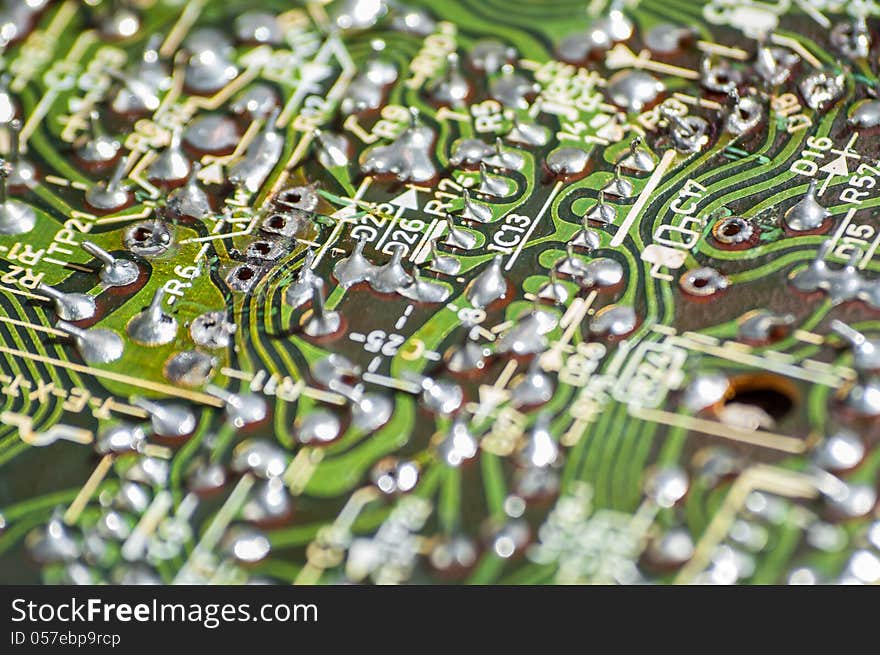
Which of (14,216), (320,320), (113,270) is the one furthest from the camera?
(14,216)

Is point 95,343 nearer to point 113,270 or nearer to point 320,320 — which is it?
point 113,270

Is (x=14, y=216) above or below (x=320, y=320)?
below

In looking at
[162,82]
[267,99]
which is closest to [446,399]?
[267,99]

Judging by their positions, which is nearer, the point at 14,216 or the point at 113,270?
the point at 113,270

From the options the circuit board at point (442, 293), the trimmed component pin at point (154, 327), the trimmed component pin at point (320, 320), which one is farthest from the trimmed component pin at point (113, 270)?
the trimmed component pin at point (320, 320)

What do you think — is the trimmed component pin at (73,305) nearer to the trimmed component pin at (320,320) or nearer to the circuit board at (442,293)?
the circuit board at (442,293)

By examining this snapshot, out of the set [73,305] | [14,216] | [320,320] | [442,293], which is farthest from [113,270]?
[442,293]
